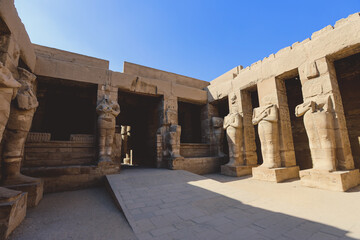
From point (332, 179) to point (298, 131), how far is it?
3862 mm

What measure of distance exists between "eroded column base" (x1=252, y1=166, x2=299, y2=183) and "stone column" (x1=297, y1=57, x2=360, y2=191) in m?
0.68

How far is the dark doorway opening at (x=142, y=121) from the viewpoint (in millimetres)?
8023

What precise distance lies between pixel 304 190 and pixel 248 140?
113 inches

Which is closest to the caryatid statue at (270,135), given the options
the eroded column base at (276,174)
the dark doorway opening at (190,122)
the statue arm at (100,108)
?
the eroded column base at (276,174)

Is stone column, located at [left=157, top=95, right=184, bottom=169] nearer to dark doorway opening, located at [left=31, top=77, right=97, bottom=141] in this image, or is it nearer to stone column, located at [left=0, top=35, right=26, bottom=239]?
dark doorway opening, located at [left=31, top=77, right=97, bottom=141]

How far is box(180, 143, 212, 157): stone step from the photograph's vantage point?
7727 millimetres

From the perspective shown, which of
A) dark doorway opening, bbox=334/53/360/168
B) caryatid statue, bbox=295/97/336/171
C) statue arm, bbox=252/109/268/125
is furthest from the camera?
dark doorway opening, bbox=334/53/360/168

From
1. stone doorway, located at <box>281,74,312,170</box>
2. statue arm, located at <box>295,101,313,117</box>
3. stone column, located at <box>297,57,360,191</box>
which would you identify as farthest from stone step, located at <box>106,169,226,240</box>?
stone doorway, located at <box>281,74,312,170</box>

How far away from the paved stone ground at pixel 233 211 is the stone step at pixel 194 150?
3.17 m

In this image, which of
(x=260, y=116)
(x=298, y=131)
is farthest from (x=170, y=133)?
(x=298, y=131)

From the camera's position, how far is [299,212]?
9.32 feet

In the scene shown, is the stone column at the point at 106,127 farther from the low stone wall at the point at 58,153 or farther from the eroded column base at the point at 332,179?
the eroded column base at the point at 332,179

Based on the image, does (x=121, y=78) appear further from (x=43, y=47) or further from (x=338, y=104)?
(x=338, y=104)

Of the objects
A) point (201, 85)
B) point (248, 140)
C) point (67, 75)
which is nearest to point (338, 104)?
point (248, 140)
